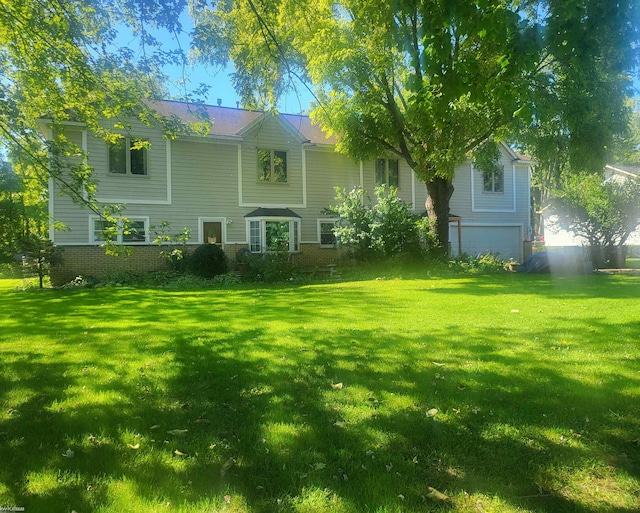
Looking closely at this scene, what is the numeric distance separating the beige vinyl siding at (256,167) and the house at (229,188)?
0.15 ft

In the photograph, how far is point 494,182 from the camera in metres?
24.6

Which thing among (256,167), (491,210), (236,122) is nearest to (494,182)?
(491,210)

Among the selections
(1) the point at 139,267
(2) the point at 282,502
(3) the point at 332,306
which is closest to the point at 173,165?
(1) the point at 139,267

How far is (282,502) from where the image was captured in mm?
2438

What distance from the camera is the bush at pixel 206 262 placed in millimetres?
16516

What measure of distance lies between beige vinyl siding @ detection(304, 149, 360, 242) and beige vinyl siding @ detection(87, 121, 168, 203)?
19.7 feet

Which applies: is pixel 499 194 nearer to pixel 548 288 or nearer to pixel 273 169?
pixel 273 169

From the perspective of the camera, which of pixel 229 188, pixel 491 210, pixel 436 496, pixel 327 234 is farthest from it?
pixel 491 210

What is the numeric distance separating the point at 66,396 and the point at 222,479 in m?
2.16

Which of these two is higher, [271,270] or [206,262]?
[206,262]

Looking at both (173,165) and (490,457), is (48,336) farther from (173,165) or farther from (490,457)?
(173,165)

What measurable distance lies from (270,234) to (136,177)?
19.3ft

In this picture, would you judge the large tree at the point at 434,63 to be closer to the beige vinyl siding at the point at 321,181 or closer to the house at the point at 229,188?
the beige vinyl siding at the point at 321,181

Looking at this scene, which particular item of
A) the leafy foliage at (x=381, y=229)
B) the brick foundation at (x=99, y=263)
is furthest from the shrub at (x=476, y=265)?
the brick foundation at (x=99, y=263)
